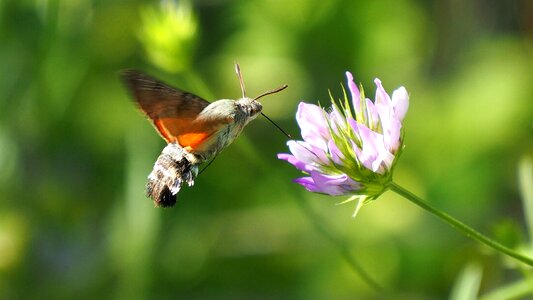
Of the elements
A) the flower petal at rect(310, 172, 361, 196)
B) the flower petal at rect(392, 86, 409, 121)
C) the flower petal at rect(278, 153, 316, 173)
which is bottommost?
the flower petal at rect(310, 172, 361, 196)

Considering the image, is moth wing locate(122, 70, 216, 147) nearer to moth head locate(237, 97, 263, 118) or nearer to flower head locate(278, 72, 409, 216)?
moth head locate(237, 97, 263, 118)

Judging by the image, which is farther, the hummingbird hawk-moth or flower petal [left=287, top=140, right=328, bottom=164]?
the hummingbird hawk-moth

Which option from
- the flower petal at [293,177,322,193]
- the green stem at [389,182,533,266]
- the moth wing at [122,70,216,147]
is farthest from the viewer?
the moth wing at [122,70,216,147]

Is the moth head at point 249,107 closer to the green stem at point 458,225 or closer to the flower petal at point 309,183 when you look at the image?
the flower petal at point 309,183

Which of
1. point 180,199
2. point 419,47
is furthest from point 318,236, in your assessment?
point 419,47

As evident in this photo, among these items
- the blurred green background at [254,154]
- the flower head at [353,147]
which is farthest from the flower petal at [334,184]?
the blurred green background at [254,154]

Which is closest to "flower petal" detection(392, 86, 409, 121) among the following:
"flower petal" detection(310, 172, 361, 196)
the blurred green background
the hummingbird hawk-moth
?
"flower petal" detection(310, 172, 361, 196)

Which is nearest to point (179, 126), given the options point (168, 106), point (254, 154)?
point (168, 106)
